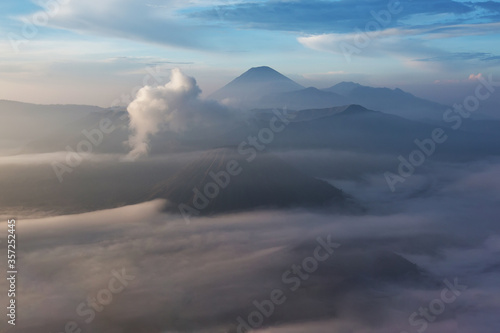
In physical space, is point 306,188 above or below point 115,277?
above

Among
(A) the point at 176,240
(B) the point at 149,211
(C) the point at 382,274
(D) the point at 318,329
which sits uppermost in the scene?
(B) the point at 149,211

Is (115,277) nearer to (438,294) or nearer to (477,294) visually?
(438,294)

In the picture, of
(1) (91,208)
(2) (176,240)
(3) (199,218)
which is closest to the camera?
(2) (176,240)

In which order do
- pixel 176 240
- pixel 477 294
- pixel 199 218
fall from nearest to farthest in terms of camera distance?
1. pixel 477 294
2. pixel 176 240
3. pixel 199 218

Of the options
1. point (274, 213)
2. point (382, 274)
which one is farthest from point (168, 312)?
point (274, 213)

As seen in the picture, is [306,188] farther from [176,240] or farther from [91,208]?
[91,208]

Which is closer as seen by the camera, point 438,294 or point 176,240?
point 438,294

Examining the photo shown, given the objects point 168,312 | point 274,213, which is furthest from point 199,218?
point 168,312
